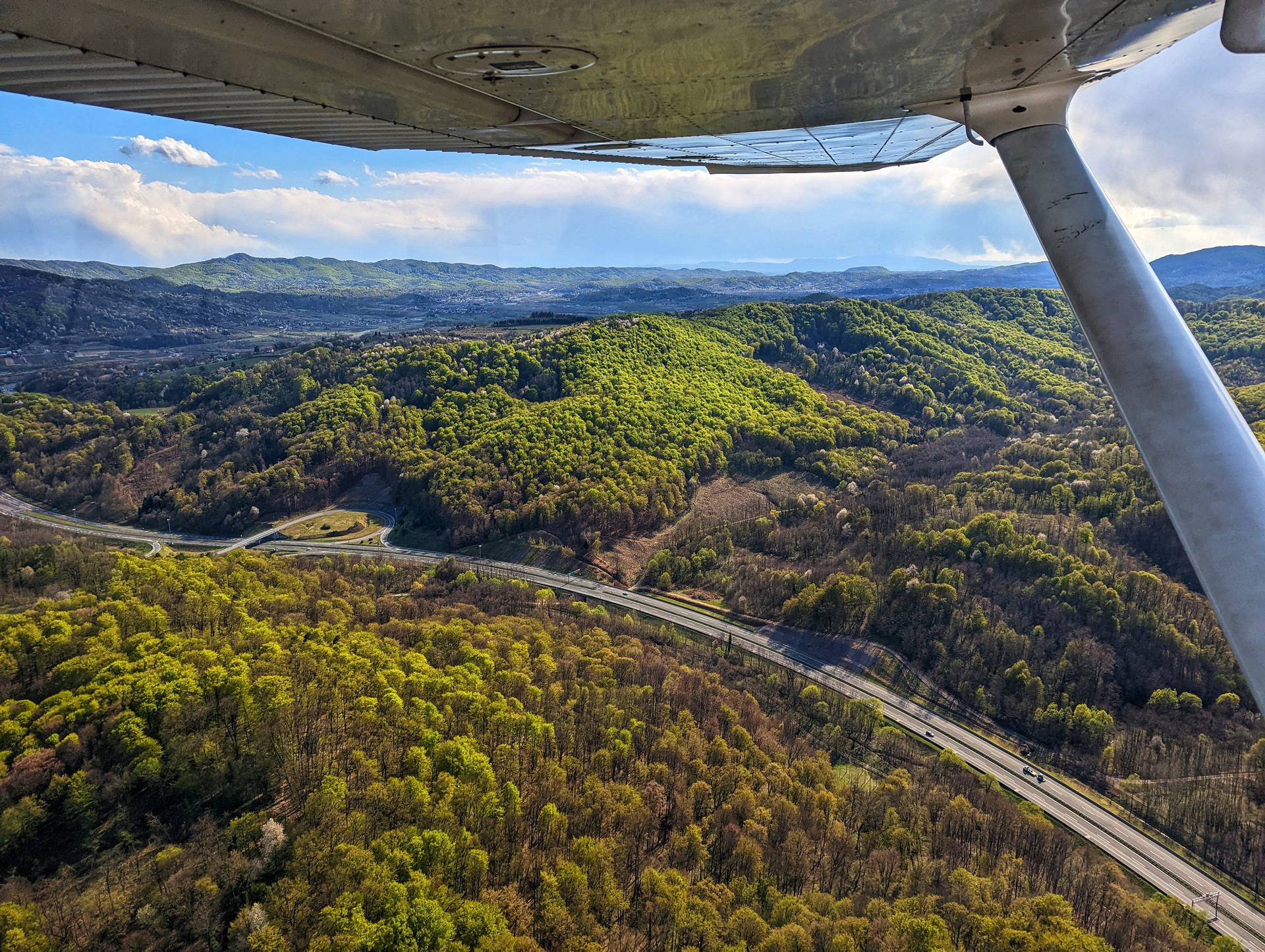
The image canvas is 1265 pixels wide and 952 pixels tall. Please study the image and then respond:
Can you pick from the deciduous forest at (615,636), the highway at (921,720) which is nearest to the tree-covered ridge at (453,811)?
the deciduous forest at (615,636)

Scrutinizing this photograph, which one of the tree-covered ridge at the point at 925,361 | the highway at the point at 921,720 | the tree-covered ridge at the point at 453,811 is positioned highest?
the tree-covered ridge at the point at 925,361

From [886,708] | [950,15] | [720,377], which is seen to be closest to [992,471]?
[886,708]

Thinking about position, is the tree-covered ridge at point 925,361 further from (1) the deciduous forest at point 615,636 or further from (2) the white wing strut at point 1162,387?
(2) the white wing strut at point 1162,387

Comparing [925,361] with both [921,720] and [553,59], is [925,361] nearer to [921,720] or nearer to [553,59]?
[921,720]

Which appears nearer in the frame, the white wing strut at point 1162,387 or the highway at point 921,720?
the white wing strut at point 1162,387

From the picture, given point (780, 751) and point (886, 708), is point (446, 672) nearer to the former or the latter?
point (780, 751)

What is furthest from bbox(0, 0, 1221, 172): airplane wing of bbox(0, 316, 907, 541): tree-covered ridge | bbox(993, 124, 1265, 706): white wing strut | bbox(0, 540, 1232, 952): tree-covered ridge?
bbox(0, 316, 907, 541): tree-covered ridge
